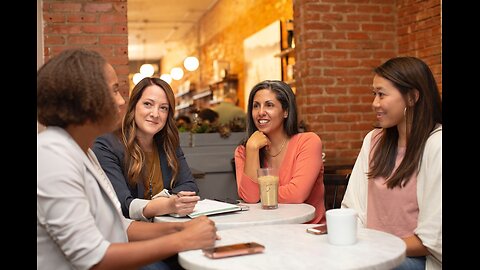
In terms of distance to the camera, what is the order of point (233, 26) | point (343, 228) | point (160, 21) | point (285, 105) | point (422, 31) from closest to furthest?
point (343, 228), point (285, 105), point (422, 31), point (233, 26), point (160, 21)

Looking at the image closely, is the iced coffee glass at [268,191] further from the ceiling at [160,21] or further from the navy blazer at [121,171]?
the ceiling at [160,21]

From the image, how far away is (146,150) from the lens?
111 inches

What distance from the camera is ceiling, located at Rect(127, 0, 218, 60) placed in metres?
9.99

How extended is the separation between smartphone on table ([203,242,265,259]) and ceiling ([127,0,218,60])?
8487 millimetres

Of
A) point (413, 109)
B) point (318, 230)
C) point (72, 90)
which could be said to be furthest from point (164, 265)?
point (413, 109)

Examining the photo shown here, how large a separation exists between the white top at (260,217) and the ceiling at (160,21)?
783 centimetres

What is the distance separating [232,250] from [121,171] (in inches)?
49.4

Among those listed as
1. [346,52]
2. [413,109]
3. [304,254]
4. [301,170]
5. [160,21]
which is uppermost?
[160,21]

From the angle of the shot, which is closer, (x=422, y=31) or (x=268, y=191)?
(x=268, y=191)

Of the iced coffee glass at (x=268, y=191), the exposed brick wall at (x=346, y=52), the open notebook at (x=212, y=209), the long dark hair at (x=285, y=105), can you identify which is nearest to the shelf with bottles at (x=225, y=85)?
the exposed brick wall at (x=346, y=52)

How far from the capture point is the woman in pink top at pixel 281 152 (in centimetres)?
276

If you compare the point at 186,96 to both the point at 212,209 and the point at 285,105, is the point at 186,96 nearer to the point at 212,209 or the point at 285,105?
the point at 285,105
